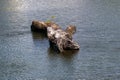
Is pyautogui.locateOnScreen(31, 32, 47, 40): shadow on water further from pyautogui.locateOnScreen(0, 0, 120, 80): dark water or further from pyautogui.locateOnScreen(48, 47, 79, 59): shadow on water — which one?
pyautogui.locateOnScreen(48, 47, 79, 59): shadow on water

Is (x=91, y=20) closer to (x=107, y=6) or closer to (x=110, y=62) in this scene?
(x=107, y=6)

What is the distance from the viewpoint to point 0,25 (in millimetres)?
58719

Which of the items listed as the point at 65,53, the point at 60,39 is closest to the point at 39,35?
the point at 60,39

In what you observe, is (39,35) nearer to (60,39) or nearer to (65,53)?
(60,39)

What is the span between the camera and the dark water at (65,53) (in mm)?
40812

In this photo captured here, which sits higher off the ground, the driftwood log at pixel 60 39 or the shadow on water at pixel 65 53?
the driftwood log at pixel 60 39

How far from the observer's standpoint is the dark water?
40812mm

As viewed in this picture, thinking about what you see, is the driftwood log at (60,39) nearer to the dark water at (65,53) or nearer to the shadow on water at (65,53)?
the shadow on water at (65,53)

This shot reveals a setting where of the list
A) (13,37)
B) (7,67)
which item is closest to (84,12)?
(13,37)

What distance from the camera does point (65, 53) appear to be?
4622 cm

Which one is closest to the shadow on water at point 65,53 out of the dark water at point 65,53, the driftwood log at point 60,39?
the dark water at point 65,53

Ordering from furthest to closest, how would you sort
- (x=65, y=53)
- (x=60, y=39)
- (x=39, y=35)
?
(x=39, y=35)
(x=60, y=39)
(x=65, y=53)

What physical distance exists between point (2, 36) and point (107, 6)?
80.8ft

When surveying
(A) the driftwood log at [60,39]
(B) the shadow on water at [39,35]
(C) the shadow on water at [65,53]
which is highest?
(A) the driftwood log at [60,39]
